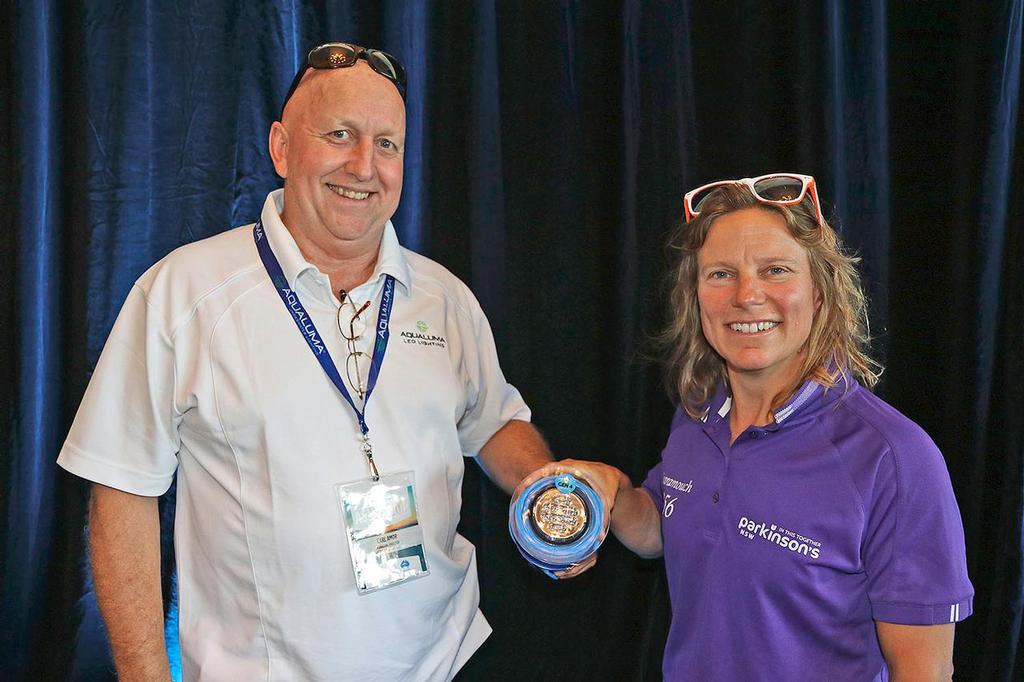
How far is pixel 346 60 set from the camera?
1.89 m

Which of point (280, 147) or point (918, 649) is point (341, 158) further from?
point (918, 649)

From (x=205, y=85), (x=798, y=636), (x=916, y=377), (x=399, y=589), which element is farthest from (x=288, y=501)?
(x=916, y=377)

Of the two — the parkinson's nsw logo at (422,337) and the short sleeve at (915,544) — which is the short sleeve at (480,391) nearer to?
the parkinson's nsw logo at (422,337)

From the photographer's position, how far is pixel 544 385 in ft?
8.42

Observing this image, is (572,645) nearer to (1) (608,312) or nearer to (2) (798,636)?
(1) (608,312)

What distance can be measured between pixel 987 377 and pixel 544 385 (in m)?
1.25

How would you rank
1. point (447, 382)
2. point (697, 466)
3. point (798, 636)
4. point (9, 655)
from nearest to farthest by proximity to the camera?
point (798, 636), point (697, 466), point (447, 382), point (9, 655)

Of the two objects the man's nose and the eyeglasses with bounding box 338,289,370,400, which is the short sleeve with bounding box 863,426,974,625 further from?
the man's nose

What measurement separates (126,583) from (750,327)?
51.2 inches

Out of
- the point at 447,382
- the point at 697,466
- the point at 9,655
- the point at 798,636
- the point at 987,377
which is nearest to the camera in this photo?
the point at 798,636

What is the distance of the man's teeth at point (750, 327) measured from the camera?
62.4 inches

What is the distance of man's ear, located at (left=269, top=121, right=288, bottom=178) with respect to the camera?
6.32 ft

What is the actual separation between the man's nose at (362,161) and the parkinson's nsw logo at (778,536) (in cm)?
102

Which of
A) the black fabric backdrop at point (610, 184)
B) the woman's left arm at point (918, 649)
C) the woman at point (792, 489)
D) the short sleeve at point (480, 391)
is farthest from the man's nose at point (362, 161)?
the woman's left arm at point (918, 649)
